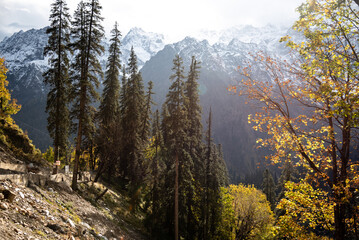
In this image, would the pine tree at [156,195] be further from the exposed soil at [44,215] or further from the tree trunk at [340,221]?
the tree trunk at [340,221]

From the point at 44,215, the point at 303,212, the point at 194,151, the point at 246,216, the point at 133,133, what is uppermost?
the point at 133,133

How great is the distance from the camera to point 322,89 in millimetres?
5312

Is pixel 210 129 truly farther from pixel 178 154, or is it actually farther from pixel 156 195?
pixel 156 195

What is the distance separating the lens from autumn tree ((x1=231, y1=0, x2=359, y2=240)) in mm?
5648

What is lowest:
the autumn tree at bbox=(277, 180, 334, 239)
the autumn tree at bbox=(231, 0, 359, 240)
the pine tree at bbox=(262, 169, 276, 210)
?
the pine tree at bbox=(262, 169, 276, 210)

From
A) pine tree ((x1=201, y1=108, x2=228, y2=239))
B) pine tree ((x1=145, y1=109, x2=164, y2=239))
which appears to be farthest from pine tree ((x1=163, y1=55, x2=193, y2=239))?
pine tree ((x1=201, y1=108, x2=228, y2=239))

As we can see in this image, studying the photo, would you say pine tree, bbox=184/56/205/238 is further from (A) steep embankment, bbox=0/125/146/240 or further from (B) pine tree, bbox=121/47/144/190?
(B) pine tree, bbox=121/47/144/190

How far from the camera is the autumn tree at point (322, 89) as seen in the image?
5648mm

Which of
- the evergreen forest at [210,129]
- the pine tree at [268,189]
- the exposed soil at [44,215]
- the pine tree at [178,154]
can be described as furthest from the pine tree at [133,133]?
the pine tree at [268,189]

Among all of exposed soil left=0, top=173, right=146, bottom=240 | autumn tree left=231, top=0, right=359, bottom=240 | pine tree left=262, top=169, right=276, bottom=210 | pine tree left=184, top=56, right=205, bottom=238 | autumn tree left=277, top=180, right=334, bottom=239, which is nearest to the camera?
autumn tree left=231, top=0, right=359, bottom=240

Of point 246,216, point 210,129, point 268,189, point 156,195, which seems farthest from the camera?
point 268,189

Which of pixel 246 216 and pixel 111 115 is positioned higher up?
pixel 111 115

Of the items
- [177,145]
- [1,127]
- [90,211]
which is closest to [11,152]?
[1,127]

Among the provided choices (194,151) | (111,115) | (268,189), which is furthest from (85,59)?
(268,189)
